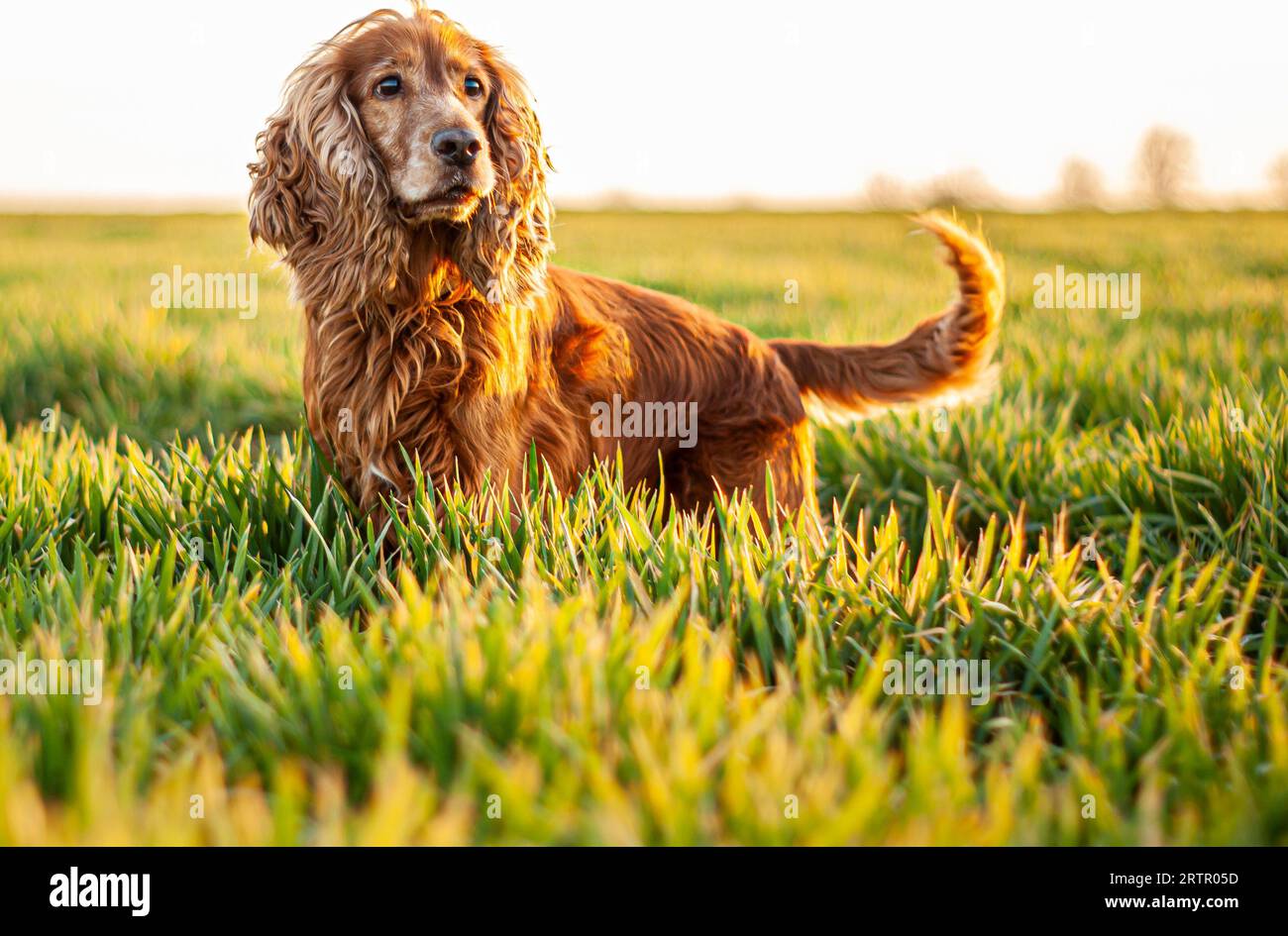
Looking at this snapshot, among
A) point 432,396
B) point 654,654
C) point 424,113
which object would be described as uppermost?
point 424,113

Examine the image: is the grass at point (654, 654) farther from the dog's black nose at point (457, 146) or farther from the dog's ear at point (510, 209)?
the dog's black nose at point (457, 146)

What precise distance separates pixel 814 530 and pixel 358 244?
147cm

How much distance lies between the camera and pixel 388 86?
101 inches

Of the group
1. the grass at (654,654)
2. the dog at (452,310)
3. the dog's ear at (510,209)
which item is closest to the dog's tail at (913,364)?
A: the dog at (452,310)

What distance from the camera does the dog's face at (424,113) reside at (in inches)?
95.7

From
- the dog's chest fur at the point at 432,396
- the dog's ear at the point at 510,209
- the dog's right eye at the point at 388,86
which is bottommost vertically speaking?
the dog's chest fur at the point at 432,396

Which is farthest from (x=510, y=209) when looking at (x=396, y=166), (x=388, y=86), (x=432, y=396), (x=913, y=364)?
(x=913, y=364)

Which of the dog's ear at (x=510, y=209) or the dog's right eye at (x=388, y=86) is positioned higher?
the dog's right eye at (x=388, y=86)

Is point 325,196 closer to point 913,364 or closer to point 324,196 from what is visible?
point 324,196

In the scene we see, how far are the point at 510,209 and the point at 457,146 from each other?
14.6 inches

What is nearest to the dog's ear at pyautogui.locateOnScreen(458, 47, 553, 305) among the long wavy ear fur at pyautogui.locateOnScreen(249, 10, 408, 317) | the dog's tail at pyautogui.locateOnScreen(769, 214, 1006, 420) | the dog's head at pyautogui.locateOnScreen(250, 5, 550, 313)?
the dog's head at pyautogui.locateOnScreen(250, 5, 550, 313)

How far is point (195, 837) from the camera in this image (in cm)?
130

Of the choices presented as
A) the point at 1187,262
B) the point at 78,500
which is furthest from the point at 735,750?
the point at 1187,262
